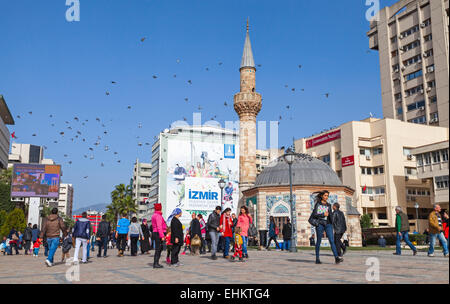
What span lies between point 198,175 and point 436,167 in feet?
173

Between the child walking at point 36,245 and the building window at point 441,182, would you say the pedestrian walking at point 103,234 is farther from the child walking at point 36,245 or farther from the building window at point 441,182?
the building window at point 441,182

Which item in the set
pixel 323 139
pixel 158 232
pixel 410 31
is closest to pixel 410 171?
pixel 323 139

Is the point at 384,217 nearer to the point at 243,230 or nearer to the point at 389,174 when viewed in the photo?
the point at 389,174

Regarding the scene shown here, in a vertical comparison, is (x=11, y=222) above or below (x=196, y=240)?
above

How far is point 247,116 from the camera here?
153ft

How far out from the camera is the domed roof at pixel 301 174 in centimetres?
3375

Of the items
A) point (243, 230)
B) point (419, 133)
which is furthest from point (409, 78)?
point (243, 230)

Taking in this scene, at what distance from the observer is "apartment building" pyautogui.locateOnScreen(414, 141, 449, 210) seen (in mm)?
44812

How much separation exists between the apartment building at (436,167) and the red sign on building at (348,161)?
27.0 feet

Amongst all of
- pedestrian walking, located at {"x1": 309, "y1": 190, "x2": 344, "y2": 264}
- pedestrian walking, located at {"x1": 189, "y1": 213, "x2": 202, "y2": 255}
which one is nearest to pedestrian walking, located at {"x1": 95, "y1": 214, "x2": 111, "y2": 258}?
pedestrian walking, located at {"x1": 189, "y1": 213, "x2": 202, "y2": 255}

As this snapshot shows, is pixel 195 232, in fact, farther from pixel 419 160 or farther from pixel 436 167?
pixel 419 160

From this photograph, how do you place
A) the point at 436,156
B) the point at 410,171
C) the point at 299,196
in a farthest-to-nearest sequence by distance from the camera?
the point at 410,171, the point at 436,156, the point at 299,196
